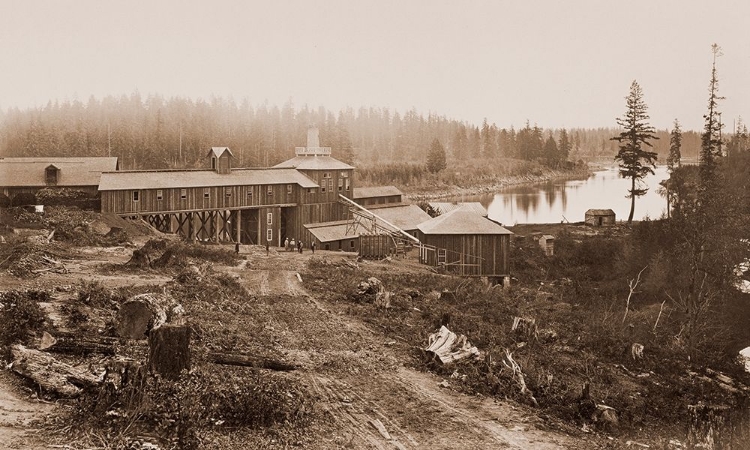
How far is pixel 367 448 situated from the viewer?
1028cm

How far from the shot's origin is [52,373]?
33.9 ft

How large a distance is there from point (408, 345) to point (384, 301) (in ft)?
16.5

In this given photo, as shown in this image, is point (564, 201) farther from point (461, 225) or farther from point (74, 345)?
point (74, 345)

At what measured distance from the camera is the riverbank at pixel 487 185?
11612 cm

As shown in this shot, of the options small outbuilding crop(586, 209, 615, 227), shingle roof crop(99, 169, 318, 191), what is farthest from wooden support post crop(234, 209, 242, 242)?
small outbuilding crop(586, 209, 615, 227)

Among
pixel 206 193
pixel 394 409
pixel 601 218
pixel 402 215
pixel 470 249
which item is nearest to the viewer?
pixel 394 409

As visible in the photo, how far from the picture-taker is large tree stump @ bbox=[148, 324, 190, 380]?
35.9 feet

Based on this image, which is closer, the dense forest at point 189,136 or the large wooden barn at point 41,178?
the large wooden barn at point 41,178

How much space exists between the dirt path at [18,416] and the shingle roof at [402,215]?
158 feet

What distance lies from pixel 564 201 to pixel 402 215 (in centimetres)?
4402

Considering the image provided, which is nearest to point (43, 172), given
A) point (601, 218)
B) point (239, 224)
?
point (239, 224)

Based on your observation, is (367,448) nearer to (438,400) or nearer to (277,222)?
(438,400)

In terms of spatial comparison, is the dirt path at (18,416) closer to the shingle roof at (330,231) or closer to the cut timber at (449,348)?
the cut timber at (449,348)

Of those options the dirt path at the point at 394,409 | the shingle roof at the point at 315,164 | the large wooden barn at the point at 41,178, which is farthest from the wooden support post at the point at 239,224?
the dirt path at the point at 394,409
